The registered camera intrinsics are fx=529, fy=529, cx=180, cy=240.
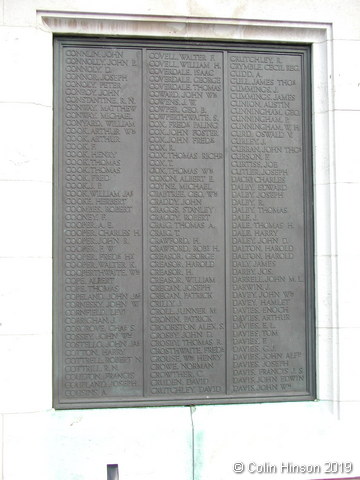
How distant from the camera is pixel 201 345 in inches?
226

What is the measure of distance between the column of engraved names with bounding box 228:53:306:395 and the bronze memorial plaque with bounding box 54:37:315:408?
0.01 m

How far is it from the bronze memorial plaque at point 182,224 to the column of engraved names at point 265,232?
0.01 meters

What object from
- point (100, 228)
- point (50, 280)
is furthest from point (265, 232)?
point (50, 280)

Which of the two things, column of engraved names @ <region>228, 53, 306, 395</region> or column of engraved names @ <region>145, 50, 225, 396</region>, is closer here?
column of engraved names @ <region>145, 50, 225, 396</region>

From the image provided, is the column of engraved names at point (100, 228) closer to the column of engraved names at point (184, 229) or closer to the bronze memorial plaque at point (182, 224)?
the bronze memorial plaque at point (182, 224)

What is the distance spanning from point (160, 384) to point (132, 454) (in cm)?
75

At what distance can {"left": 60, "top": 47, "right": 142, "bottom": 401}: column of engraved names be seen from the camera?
5605 mm

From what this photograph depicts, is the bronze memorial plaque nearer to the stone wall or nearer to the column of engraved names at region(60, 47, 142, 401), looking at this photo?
the column of engraved names at region(60, 47, 142, 401)

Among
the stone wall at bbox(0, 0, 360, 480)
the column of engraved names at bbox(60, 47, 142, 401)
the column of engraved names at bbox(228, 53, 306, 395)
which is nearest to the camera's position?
the stone wall at bbox(0, 0, 360, 480)

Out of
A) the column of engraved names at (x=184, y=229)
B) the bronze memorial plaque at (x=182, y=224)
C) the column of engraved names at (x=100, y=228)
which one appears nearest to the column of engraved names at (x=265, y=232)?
the bronze memorial plaque at (x=182, y=224)

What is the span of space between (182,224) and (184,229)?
6 centimetres

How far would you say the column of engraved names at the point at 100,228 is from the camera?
5.61 meters

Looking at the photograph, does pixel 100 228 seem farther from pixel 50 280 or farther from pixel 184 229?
pixel 184 229

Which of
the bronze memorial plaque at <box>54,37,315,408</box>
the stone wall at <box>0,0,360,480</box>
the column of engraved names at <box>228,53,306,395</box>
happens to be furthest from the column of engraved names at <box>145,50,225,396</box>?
the stone wall at <box>0,0,360,480</box>
